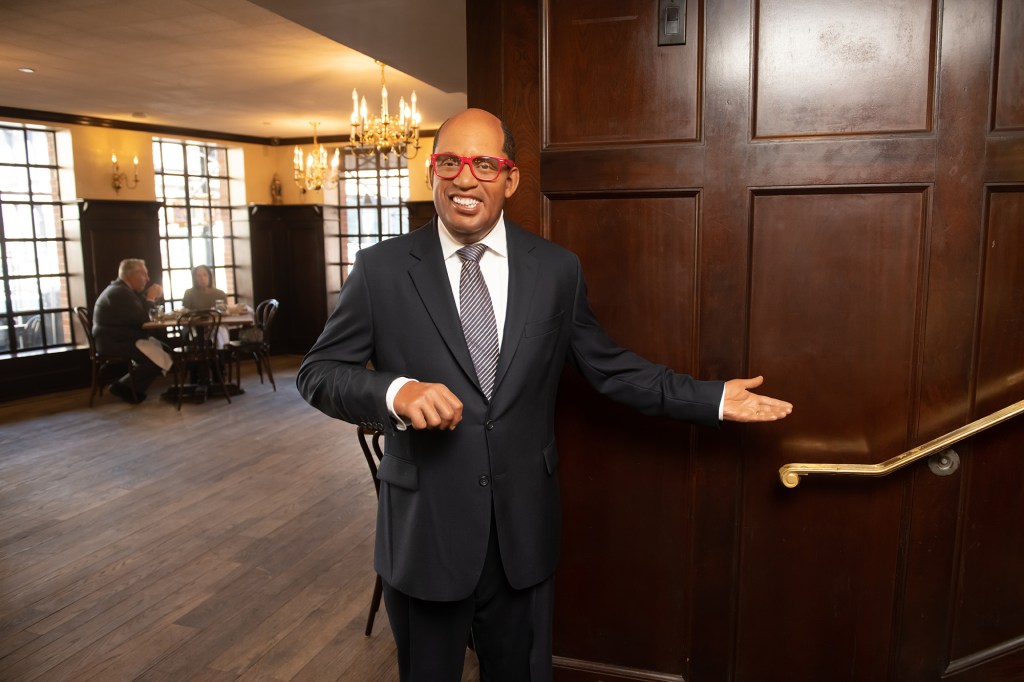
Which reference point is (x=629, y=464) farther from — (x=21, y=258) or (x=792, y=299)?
(x=21, y=258)

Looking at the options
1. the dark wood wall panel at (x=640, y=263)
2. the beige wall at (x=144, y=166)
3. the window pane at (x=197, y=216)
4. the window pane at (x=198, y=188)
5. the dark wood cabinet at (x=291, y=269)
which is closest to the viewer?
the dark wood wall panel at (x=640, y=263)

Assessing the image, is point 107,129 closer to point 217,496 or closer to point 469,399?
point 217,496

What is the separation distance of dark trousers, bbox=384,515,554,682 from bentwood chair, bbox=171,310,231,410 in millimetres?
5989

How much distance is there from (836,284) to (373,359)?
1.20 meters

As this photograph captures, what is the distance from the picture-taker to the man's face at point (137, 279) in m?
7.22

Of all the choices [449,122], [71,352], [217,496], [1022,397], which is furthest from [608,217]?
[71,352]

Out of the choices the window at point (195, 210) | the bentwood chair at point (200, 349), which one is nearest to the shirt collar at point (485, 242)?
the bentwood chair at point (200, 349)

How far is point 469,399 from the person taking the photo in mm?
1595

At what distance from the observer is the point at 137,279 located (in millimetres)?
7273

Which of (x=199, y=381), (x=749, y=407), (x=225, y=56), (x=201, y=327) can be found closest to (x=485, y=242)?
(x=749, y=407)

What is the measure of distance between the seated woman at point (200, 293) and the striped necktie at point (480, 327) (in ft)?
23.7

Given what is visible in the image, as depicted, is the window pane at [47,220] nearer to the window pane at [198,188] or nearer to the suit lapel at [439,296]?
the window pane at [198,188]

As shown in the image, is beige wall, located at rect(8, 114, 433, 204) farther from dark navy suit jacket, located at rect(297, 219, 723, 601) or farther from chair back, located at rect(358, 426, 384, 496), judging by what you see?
dark navy suit jacket, located at rect(297, 219, 723, 601)

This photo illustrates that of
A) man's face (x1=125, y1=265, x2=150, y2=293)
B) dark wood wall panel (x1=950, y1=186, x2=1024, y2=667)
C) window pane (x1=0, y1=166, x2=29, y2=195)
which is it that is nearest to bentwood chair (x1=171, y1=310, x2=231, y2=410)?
man's face (x1=125, y1=265, x2=150, y2=293)
